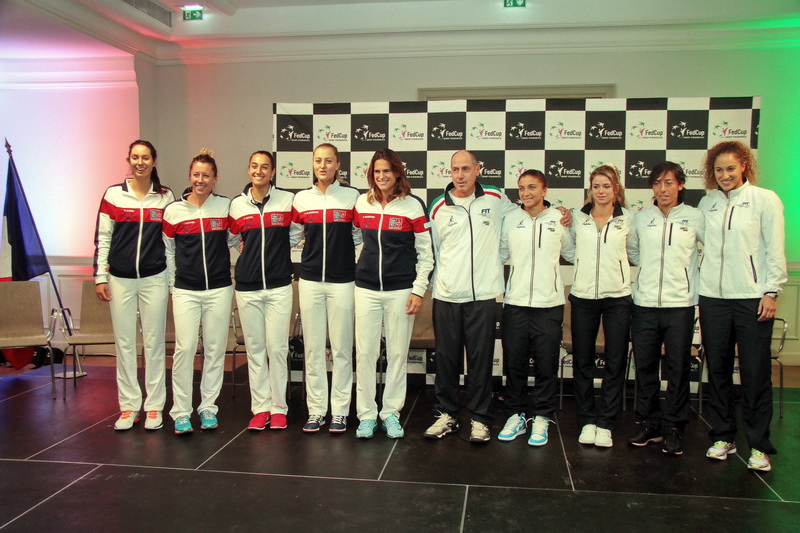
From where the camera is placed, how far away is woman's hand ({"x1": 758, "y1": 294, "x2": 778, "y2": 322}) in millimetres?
2832

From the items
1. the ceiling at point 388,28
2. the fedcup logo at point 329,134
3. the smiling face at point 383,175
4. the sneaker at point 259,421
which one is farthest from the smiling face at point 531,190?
the ceiling at point 388,28

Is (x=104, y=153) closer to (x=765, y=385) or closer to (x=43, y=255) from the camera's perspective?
(x=43, y=255)

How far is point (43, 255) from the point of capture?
5562mm

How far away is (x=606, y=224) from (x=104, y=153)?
5.04 m

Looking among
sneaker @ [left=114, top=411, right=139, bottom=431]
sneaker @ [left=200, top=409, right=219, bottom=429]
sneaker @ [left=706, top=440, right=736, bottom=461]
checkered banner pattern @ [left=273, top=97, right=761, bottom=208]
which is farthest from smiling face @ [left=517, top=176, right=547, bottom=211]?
sneaker @ [left=114, top=411, right=139, bottom=431]

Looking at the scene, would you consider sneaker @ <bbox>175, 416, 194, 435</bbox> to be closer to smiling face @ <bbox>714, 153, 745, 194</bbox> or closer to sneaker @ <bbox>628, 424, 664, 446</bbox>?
sneaker @ <bbox>628, 424, 664, 446</bbox>

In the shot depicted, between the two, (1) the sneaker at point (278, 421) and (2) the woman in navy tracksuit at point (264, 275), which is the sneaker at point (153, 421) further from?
(1) the sneaker at point (278, 421)

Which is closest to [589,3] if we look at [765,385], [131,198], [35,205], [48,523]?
[765,385]

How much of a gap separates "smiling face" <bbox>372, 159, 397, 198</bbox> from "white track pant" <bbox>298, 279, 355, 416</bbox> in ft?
1.90

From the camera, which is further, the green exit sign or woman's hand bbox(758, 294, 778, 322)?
the green exit sign

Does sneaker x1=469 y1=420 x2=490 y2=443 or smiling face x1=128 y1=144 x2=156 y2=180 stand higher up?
smiling face x1=128 y1=144 x2=156 y2=180

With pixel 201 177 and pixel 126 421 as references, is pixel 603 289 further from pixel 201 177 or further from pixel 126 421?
pixel 126 421

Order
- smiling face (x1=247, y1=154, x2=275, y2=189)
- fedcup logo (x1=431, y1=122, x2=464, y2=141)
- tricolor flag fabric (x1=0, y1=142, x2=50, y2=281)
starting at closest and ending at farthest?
smiling face (x1=247, y1=154, x2=275, y2=189), fedcup logo (x1=431, y1=122, x2=464, y2=141), tricolor flag fabric (x1=0, y1=142, x2=50, y2=281)

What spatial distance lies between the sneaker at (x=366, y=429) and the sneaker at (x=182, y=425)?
0.97 meters
